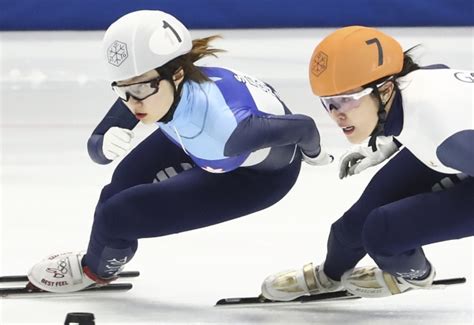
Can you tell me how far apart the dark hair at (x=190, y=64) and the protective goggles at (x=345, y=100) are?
1.40 ft

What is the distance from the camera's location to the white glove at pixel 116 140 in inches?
A: 126

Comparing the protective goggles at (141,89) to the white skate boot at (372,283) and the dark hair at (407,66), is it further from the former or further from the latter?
the white skate boot at (372,283)

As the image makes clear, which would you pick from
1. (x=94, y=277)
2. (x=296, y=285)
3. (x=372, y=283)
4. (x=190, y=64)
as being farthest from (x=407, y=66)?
(x=94, y=277)

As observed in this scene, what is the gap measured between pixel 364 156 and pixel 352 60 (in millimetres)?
553

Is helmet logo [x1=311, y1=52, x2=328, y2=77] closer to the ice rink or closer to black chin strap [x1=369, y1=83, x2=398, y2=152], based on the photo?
black chin strap [x1=369, y1=83, x2=398, y2=152]

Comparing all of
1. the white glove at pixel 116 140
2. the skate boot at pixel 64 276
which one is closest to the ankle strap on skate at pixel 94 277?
the skate boot at pixel 64 276

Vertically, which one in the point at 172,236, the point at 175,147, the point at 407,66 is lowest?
the point at 172,236

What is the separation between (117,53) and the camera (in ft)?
9.84

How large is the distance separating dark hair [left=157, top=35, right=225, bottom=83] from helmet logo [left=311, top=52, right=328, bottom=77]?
1.35ft

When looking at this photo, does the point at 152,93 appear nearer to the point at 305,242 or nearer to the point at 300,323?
the point at 300,323

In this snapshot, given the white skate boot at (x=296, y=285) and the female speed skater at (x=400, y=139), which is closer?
the female speed skater at (x=400, y=139)

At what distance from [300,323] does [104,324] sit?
1.89 ft

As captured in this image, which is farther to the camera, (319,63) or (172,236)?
(172,236)

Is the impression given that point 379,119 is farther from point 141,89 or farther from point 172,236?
point 172,236
